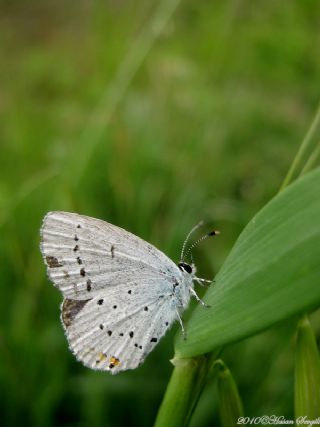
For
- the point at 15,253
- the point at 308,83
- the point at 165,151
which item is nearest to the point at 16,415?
the point at 15,253

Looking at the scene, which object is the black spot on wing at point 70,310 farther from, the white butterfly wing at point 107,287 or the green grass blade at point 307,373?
the green grass blade at point 307,373

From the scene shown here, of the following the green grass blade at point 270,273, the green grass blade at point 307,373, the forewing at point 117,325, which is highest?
the green grass blade at point 270,273

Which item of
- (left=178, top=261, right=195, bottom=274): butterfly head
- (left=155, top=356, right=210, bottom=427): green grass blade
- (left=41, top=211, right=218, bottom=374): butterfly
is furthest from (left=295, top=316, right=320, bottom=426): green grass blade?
(left=178, top=261, right=195, bottom=274): butterfly head

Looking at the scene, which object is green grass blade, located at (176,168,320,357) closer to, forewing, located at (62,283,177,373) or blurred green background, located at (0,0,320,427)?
forewing, located at (62,283,177,373)

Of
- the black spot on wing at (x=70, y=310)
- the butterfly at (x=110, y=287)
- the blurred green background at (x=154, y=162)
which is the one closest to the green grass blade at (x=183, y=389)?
the butterfly at (x=110, y=287)

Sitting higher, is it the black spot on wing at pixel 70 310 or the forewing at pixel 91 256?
the forewing at pixel 91 256

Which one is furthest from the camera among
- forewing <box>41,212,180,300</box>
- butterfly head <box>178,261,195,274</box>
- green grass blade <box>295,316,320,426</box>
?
butterfly head <box>178,261,195,274</box>

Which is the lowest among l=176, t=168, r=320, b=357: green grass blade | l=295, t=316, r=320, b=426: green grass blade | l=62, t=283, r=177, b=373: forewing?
l=62, t=283, r=177, b=373: forewing
